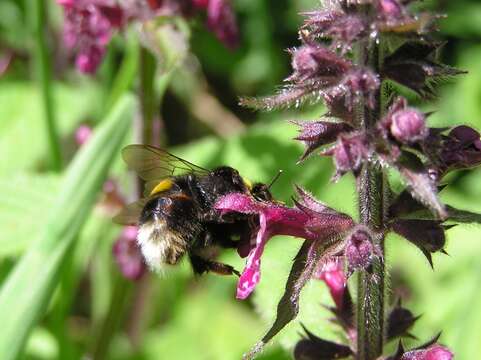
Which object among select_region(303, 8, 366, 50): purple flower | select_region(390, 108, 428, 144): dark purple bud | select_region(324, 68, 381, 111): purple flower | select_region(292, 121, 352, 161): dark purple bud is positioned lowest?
select_region(292, 121, 352, 161): dark purple bud

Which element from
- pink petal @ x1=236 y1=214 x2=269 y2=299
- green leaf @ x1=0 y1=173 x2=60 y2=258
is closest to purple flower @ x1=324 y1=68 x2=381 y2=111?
pink petal @ x1=236 y1=214 x2=269 y2=299

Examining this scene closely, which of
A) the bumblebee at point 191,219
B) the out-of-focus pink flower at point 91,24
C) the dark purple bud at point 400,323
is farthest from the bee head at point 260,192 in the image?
the out-of-focus pink flower at point 91,24

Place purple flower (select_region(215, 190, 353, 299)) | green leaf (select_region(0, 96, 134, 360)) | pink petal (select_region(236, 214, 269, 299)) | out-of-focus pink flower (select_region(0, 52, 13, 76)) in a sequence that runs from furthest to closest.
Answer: out-of-focus pink flower (select_region(0, 52, 13, 76))
green leaf (select_region(0, 96, 134, 360))
purple flower (select_region(215, 190, 353, 299))
pink petal (select_region(236, 214, 269, 299))

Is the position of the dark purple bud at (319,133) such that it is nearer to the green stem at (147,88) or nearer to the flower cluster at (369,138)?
the flower cluster at (369,138)

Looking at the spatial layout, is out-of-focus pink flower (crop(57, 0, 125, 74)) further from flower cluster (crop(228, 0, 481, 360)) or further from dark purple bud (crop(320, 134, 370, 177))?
dark purple bud (crop(320, 134, 370, 177))

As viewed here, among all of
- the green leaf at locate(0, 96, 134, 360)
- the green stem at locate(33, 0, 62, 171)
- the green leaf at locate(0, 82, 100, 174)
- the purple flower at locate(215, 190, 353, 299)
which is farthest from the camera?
the green leaf at locate(0, 82, 100, 174)

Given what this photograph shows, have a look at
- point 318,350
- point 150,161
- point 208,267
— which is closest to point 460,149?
point 318,350

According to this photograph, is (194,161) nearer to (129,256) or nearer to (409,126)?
(129,256)
